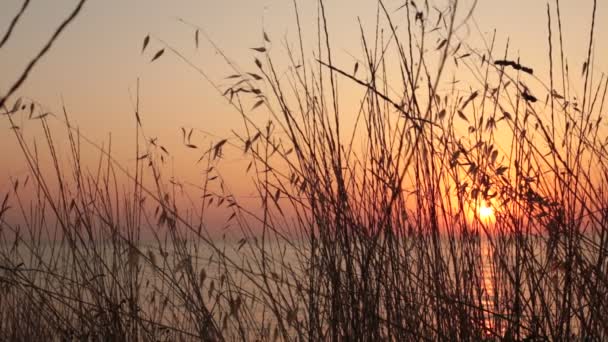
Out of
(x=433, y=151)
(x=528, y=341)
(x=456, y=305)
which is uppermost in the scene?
(x=433, y=151)

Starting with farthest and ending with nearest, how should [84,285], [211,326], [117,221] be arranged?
[117,221], [84,285], [211,326]

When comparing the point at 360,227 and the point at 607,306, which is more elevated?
the point at 360,227

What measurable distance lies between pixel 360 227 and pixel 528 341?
412 millimetres

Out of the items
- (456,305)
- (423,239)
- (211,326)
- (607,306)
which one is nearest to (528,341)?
(607,306)

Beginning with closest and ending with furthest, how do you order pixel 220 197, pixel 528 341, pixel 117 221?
1. pixel 528 341
2. pixel 117 221
3. pixel 220 197

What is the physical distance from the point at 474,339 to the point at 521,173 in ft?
1.61

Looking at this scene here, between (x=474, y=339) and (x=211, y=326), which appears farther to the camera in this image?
(x=211, y=326)

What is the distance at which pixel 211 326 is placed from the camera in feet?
6.68

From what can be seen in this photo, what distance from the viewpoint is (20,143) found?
191 centimetres

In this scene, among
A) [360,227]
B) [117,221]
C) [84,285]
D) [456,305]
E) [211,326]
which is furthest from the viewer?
[117,221]

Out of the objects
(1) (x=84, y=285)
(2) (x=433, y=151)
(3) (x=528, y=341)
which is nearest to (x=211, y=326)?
(1) (x=84, y=285)

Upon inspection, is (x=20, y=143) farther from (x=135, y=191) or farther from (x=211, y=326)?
(x=211, y=326)

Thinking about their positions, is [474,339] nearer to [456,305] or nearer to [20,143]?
[456,305]

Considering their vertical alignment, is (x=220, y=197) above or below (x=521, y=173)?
above
